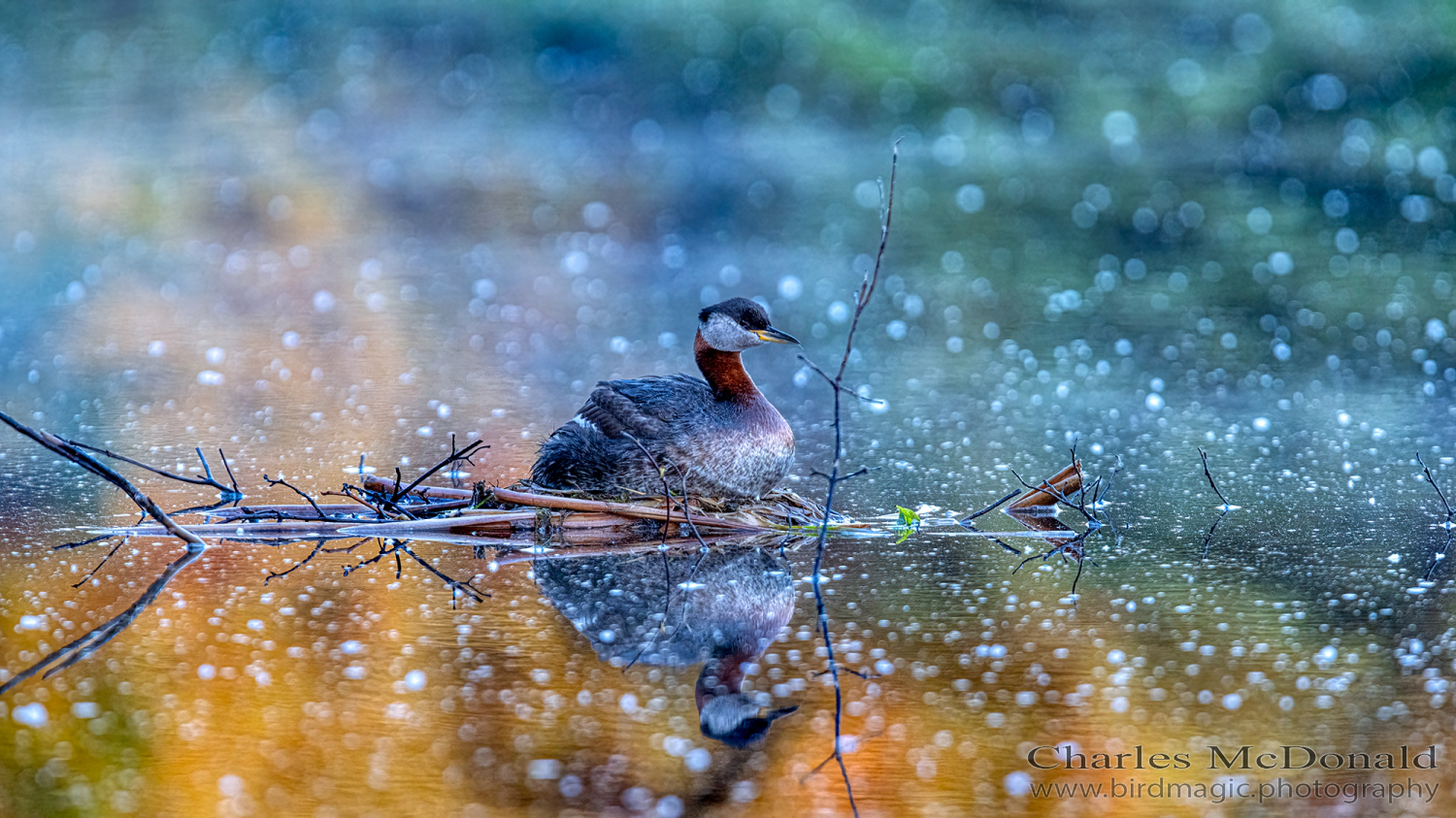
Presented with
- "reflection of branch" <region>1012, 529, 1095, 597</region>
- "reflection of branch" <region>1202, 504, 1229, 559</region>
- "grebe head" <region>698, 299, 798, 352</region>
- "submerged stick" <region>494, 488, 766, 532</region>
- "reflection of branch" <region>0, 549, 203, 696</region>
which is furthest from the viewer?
"grebe head" <region>698, 299, 798, 352</region>

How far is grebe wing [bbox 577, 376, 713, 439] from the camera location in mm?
5172

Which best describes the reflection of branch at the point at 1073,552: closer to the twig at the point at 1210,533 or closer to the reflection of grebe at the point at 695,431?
the twig at the point at 1210,533

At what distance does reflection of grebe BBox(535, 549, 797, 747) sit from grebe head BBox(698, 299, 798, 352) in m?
0.84

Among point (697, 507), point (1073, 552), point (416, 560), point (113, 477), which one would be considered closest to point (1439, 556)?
point (1073, 552)

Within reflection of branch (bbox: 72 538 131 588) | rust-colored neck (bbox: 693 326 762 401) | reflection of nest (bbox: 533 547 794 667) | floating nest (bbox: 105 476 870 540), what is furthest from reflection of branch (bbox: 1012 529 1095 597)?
reflection of branch (bbox: 72 538 131 588)

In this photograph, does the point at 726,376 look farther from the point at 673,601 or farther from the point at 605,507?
the point at 673,601

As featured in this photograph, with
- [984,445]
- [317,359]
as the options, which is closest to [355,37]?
[317,359]

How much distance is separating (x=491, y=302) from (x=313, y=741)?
7.01m

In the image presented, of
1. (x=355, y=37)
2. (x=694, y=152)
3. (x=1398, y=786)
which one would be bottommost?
(x=1398, y=786)

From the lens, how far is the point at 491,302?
1024 cm

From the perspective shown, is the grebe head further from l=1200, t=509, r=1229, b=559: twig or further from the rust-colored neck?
l=1200, t=509, r=1229, b=559: twig

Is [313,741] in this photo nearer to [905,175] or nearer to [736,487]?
[736,487]

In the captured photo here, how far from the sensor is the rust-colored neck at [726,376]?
536 cm

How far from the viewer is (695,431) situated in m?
5.09
